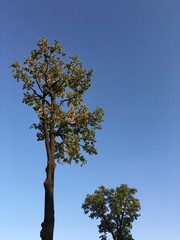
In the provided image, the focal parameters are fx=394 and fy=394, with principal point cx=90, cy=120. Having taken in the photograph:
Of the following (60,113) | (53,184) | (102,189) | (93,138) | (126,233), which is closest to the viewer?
(53,184)

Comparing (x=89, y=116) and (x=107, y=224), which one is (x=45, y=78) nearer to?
(x=89, y=116)

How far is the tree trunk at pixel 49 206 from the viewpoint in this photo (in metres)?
23.2

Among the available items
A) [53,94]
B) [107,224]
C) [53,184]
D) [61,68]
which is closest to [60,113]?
[53,94]

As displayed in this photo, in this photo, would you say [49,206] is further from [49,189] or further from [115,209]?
[115,209]

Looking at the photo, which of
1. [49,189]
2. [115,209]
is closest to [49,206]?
[49,189]

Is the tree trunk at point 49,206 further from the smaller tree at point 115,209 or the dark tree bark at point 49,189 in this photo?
the smaller tree at point 115,209

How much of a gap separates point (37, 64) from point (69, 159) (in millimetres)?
7302

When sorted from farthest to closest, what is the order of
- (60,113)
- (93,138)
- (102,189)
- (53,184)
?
(102,189)
(93,138)
(60,113)
(53,184)

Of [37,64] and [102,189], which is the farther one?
[102,189]

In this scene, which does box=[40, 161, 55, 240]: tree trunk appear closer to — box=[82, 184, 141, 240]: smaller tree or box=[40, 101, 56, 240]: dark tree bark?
box=[40, 101, 56, 240]: dark tree bark

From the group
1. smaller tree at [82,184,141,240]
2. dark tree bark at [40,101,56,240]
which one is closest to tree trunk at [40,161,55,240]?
dark tree bark at [40,101,56,240]

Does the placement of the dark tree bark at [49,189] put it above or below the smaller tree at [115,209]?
below

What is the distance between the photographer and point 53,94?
28.0m

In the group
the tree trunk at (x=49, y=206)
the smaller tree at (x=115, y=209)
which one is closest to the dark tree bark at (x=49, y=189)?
the tree trunk at (x=49, y=206)
